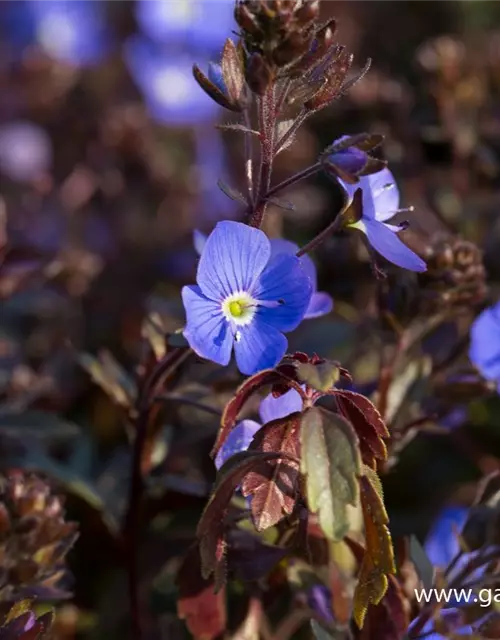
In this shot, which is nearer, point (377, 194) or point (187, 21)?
point (377, 194)

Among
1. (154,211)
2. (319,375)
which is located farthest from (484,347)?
(154,211)

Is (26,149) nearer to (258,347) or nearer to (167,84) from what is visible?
(167,84)

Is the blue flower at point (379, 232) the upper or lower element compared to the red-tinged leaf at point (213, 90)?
lower

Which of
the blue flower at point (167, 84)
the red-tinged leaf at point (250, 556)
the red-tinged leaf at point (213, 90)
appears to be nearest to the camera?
the red-tinged leaf at point (213, 90)

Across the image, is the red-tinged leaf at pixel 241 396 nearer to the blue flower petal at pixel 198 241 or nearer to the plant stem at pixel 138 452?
the plant stem at pixel 138 452

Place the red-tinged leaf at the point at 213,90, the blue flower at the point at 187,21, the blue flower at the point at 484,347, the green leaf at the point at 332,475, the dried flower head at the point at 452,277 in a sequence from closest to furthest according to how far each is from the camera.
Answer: the green leaf at the point at 332,475, the red-tinged leaf at the point at 213,90, the dried flower head at the point at 452,277, the blue flower at the point at 484,347, the blue flower at the point at 187,21

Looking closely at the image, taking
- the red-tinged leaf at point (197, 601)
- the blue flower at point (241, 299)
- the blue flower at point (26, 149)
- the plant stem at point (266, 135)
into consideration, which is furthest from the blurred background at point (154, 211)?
the plant stem at point (266, 135)
